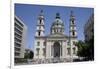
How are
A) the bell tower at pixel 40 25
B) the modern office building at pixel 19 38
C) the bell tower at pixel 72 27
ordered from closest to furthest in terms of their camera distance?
the modern office building at pixel 19 38
the bell tower at pixel 40 25
the bell tower at pixel 72 27

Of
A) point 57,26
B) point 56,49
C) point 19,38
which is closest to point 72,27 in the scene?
point 57,26

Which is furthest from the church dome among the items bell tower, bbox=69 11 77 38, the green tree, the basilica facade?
the green tree

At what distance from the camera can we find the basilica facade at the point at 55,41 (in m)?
2.67

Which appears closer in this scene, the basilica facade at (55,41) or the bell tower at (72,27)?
the basilica facade at (55,41)

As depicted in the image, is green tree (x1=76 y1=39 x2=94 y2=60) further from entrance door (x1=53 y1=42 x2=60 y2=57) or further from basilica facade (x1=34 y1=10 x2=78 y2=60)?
entrance door (x1=53 y1=42 x2=60 y2=57)

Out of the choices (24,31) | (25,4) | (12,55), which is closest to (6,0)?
(25,4)

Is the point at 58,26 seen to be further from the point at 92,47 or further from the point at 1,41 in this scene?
the point at 1,41

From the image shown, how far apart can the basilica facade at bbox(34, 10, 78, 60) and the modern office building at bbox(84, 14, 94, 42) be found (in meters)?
0.17

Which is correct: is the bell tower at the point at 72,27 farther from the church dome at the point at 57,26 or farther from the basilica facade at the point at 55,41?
the church dome at the point at 57,26

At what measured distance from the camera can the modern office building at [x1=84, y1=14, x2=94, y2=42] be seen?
9.41 feet

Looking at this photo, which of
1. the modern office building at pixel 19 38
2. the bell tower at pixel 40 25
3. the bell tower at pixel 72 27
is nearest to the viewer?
the modern office building at pixel 19 38

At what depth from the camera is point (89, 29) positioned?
2900 mm

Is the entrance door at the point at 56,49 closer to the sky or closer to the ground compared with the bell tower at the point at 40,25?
closer to the ground

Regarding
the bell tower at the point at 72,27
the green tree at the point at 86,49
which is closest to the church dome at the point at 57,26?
the bell tower at the point at 72,27
